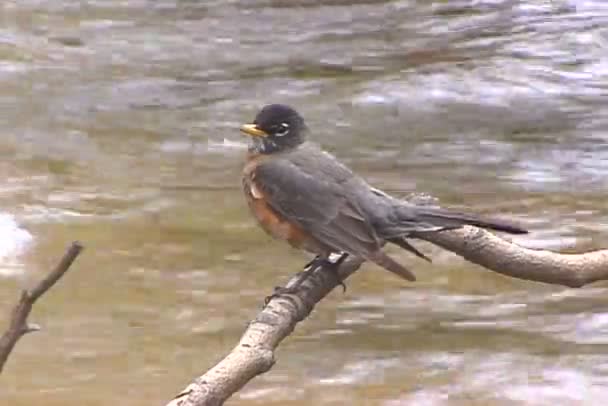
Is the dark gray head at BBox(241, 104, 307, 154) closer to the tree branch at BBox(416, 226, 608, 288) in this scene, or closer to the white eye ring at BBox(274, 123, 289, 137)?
the white eye ring at BBox(274, 123, 289, 137)

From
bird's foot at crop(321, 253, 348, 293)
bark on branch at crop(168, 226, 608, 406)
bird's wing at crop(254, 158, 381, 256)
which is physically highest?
bark on branch at crop(168, 226, 608, 406)

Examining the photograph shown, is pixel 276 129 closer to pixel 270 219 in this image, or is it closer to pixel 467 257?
pixel 270 219

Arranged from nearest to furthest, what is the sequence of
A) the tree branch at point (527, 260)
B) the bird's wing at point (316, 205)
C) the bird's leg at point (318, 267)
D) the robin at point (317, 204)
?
the tree branch at point (527, 260) < the bird's leg at point (318, 267) < the robin at point (317, 204) < the bird's wing at point (316, 205)

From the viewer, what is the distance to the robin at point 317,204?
3.89m

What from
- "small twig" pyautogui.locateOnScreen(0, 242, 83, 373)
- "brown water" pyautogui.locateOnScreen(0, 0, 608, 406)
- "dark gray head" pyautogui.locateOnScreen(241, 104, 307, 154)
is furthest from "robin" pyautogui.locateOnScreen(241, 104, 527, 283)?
"small twig" pyautogui.locateOnScreen(0, 242, 83, 373)

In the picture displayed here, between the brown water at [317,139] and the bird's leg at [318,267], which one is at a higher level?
the bird's leg at [318,267]

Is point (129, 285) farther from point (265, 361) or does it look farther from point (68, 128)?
point (265, 361)

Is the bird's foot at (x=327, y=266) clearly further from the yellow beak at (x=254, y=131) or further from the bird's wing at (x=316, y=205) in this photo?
the yellow beak at (x=254, y=131)

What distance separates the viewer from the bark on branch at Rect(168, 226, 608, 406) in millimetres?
2869

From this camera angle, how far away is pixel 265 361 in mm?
2854

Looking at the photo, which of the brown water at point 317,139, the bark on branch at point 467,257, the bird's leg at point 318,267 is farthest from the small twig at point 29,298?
the brown water at point 317,139

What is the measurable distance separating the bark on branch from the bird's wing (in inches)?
6.7

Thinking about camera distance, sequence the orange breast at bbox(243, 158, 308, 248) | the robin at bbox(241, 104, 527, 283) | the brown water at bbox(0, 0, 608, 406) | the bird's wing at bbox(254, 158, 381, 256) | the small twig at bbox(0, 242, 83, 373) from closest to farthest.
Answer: the small twig at bbox(0, 242, 83, 373), the robin at bbox(241, 104, 527, 283), the bird's wing at bbox(254, 158, 381, 256), the orange breast at bbox(243, 158, 308, 248), the brown water at bbox(0, 0, 608, 406)

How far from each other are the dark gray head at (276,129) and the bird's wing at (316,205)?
5.2 inches
